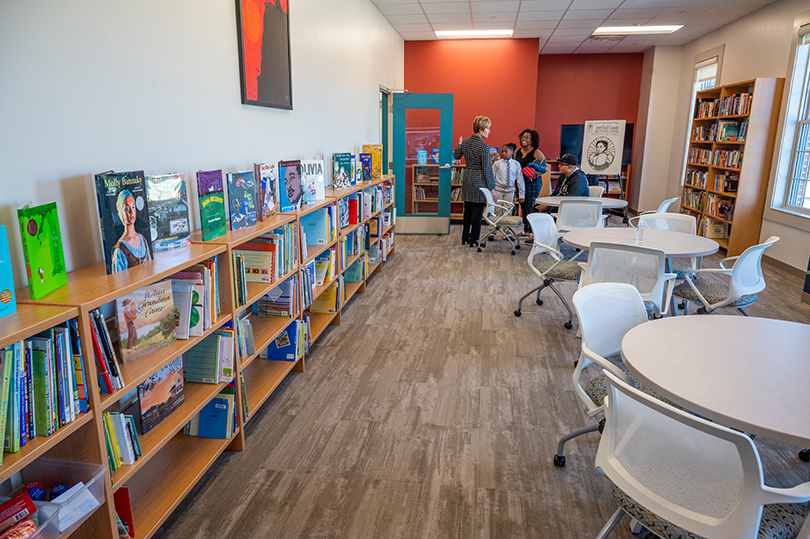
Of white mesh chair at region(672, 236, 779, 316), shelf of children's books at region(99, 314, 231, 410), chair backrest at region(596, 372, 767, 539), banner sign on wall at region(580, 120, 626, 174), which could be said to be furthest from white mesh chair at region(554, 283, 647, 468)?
banner sign on wall at region(580, 120, 626, 174)

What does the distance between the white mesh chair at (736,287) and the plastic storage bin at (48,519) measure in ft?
12.3

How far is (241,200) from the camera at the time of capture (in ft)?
9.06

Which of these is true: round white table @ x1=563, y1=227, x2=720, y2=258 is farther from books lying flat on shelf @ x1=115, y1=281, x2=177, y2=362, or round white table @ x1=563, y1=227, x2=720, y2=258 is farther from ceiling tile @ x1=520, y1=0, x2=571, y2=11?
ceiling tile @ x1=520, y1=0, x2=571, y2=11

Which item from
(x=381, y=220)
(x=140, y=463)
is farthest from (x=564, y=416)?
(x=381, y=220)

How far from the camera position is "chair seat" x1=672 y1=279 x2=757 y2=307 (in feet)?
11.5

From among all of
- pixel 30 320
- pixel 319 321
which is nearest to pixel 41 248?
pixel 30 320

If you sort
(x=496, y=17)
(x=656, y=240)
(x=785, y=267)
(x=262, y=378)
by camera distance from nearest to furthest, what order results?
(x=262, y=378)
(x=656, y=240)
(x=785, y=267)
(x=496, y=17)

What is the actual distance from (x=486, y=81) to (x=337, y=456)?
832cm

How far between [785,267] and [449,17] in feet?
18.6

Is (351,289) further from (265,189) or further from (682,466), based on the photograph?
(682,466)

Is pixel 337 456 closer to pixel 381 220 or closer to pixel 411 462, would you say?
pixel 411 462

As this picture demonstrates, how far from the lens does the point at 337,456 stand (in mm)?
2545

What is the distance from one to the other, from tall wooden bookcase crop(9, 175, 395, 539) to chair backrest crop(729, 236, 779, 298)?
9.61 feet

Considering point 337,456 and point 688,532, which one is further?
point 337,456
